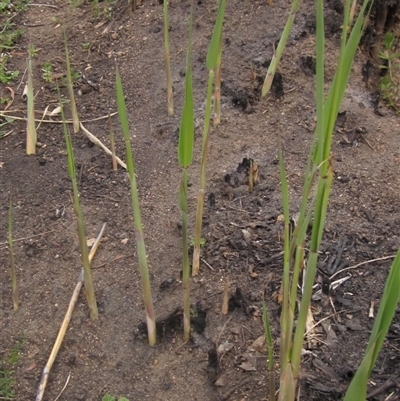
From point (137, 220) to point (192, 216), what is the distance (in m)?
0.58

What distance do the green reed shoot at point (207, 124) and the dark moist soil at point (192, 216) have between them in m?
0.10

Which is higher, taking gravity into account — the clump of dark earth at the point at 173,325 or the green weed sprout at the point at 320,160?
the green weed sprout at the point at 320,160

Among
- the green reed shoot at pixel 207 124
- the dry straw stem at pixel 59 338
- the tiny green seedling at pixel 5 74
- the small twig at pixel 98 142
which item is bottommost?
the dry straw stem at pixel 59 338

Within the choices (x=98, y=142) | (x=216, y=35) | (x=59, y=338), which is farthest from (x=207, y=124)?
(x=98, y=142)

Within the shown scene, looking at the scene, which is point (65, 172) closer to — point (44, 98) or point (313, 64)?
point (44, 98)

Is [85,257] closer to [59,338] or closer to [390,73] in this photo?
[59,338]

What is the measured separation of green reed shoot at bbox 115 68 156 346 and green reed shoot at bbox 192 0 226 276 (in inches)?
6.6

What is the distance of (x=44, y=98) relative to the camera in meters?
2.46

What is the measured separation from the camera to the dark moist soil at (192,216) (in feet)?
4.84

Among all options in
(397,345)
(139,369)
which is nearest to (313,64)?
(397,345)

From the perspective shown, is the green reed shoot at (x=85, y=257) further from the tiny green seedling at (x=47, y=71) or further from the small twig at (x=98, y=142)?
the tiny green seedling at (x=47, y=71)

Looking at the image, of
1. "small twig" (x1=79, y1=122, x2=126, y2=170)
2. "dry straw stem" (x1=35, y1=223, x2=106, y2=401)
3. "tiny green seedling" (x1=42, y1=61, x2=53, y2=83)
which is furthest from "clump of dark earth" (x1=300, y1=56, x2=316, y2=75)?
"dry straw stem" (x1=35, y1=223, x2=106, y2=401)

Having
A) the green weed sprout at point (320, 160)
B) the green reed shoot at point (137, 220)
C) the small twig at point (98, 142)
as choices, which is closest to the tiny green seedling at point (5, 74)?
the small twig at point (98, 142)

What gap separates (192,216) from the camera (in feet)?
6.14
